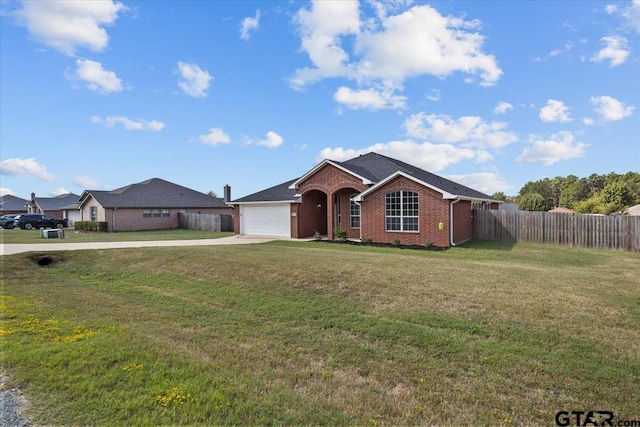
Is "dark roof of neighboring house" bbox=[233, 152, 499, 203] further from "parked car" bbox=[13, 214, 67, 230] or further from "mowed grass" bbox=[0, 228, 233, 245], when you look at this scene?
"parked car" bbox=[13, 214, 67, 230]

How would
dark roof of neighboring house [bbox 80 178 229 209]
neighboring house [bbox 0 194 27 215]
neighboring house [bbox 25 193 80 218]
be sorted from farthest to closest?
neighboring house [bbox 0 194 27 215] → neighboring house [bbox 25 193 80 218] → dark roof of neighboring house [bbox 80 178 229 209]

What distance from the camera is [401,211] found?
1798cm

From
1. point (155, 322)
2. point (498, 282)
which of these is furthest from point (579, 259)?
point (155, 322)

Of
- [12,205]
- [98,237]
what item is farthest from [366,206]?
[12,205]

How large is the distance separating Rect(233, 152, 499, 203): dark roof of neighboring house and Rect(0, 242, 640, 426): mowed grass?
10.6 metres

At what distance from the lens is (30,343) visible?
5422 mm

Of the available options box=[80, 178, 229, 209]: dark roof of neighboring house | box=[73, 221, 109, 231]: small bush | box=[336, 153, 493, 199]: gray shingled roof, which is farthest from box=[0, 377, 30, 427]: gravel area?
box=[80, 178, 229, 209]: dark roof of neighboring house

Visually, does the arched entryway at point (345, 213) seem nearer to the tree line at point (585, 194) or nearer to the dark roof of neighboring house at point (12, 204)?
the tree line at point (585, 194)

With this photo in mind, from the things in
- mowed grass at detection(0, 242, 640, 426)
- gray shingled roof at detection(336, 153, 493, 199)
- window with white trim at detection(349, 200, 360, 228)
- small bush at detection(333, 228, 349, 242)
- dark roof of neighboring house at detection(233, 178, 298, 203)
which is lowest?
mowed grass at detection(0, 242, 640, 426)

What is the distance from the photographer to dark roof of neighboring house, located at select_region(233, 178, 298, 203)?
23406mm

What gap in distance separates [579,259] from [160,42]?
63.0 ft

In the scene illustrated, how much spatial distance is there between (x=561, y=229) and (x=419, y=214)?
702 cm

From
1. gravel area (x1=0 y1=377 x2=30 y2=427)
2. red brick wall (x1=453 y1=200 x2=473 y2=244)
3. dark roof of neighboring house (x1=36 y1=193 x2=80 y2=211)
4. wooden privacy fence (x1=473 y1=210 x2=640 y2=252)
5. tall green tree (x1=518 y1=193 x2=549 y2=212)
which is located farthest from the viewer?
tall green tree (x1=518 y1=193 x2=549 y2=212)

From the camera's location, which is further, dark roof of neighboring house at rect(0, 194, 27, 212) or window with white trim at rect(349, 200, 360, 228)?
dark roof of neighboring house at rect(0, 194, 27, 212)
